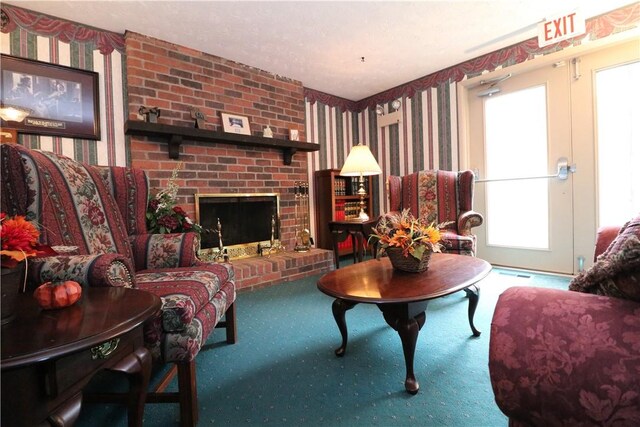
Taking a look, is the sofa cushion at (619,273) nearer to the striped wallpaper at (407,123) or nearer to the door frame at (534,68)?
the door frame at (534,68)

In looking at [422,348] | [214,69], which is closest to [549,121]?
[422,348]

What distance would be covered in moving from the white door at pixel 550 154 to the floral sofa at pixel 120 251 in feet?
9.76

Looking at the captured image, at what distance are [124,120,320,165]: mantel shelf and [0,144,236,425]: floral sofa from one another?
2.77 feet

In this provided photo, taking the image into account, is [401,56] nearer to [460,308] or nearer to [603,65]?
[603,65]

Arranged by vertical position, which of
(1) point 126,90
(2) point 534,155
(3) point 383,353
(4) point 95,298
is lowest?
(3) point 383,353

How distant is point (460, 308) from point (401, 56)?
8.44 feet

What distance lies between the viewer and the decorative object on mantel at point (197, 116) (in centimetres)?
294

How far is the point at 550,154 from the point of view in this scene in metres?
2.96

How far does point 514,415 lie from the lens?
2.01 feet

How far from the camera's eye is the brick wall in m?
2.72

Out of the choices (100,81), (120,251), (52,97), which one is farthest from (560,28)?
(52,97)

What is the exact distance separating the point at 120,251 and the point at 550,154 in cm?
357

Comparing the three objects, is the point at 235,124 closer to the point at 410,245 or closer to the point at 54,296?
the point at 410,245

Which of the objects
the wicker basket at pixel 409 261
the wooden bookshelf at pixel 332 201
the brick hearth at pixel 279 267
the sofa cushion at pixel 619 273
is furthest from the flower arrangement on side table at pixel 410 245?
the wooden bookshelf at pixel 332 201
